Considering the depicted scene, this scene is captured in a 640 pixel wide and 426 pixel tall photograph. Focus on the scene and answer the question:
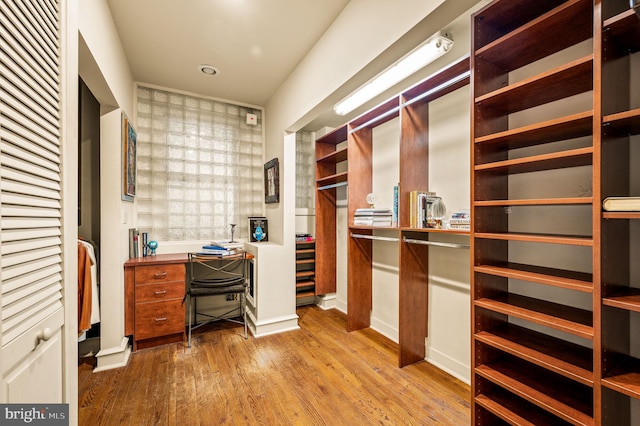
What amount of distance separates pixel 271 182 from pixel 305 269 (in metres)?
1.30

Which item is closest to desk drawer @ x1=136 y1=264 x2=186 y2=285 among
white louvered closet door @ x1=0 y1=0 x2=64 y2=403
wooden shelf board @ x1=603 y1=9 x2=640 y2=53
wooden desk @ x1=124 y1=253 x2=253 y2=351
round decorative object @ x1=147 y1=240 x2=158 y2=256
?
wooden desk @ x1=124 y1=253 x2=253 y2=351

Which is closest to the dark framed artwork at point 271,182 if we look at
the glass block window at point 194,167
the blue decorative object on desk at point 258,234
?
the glass block window at point 194,167

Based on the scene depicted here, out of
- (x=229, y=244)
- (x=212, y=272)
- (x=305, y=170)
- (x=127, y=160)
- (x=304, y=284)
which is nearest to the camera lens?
(x=127, y=160)

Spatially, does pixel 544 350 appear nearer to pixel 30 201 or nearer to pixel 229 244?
pixel 30 201

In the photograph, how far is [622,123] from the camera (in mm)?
1033

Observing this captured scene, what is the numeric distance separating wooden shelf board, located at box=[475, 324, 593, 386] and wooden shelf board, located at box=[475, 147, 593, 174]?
2.82 feet

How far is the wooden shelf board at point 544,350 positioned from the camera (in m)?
1.15

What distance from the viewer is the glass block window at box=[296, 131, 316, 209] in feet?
13.4

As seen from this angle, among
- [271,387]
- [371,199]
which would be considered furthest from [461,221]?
[271,387]

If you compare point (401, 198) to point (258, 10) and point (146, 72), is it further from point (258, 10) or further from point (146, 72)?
point (146, 72)

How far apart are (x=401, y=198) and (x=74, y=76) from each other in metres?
2.08

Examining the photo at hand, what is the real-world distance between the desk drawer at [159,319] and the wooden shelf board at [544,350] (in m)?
2.51

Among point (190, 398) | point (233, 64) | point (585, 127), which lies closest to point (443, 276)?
point (585, 127)

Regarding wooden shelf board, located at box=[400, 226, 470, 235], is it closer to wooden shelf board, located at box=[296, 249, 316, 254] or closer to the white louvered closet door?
wooden shelf board, located at box=[296, 249, 316, 254]
